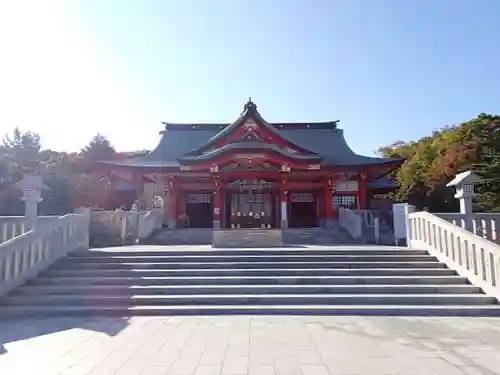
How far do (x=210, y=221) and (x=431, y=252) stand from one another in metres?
12.0

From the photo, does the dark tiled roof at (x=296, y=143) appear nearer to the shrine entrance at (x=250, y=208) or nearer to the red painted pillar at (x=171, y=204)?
the red painted pillar at (x=171, y=204)

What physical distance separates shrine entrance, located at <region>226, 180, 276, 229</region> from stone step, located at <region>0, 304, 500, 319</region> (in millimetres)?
12091

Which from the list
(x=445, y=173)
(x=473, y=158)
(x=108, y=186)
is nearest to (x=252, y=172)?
(x=108, y=186)

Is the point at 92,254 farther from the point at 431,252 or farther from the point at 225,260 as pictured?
the point at 431,252

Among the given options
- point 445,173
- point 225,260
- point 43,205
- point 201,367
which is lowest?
point 201,367

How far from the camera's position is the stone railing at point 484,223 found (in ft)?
31.2

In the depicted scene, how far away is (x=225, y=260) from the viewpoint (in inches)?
338

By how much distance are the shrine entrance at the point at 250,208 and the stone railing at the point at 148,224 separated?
366 centimetres

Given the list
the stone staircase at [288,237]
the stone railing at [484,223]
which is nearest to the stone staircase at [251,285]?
the stone railing at [484,223]

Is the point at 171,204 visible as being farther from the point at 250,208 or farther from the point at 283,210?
the point at 283,210

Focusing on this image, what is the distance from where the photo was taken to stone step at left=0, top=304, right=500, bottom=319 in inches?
243

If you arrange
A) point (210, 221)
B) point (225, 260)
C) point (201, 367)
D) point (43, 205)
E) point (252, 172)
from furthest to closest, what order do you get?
point (43, 205), point (210, 221), point (252, 172), point (225, 260), point (201, 367)

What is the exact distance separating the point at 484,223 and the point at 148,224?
433 inches

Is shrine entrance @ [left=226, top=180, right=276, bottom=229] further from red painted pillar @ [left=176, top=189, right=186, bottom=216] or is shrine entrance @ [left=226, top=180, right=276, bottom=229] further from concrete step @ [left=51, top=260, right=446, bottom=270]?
concrete step @ [left=51, top=260, right=446, bottom=270]
